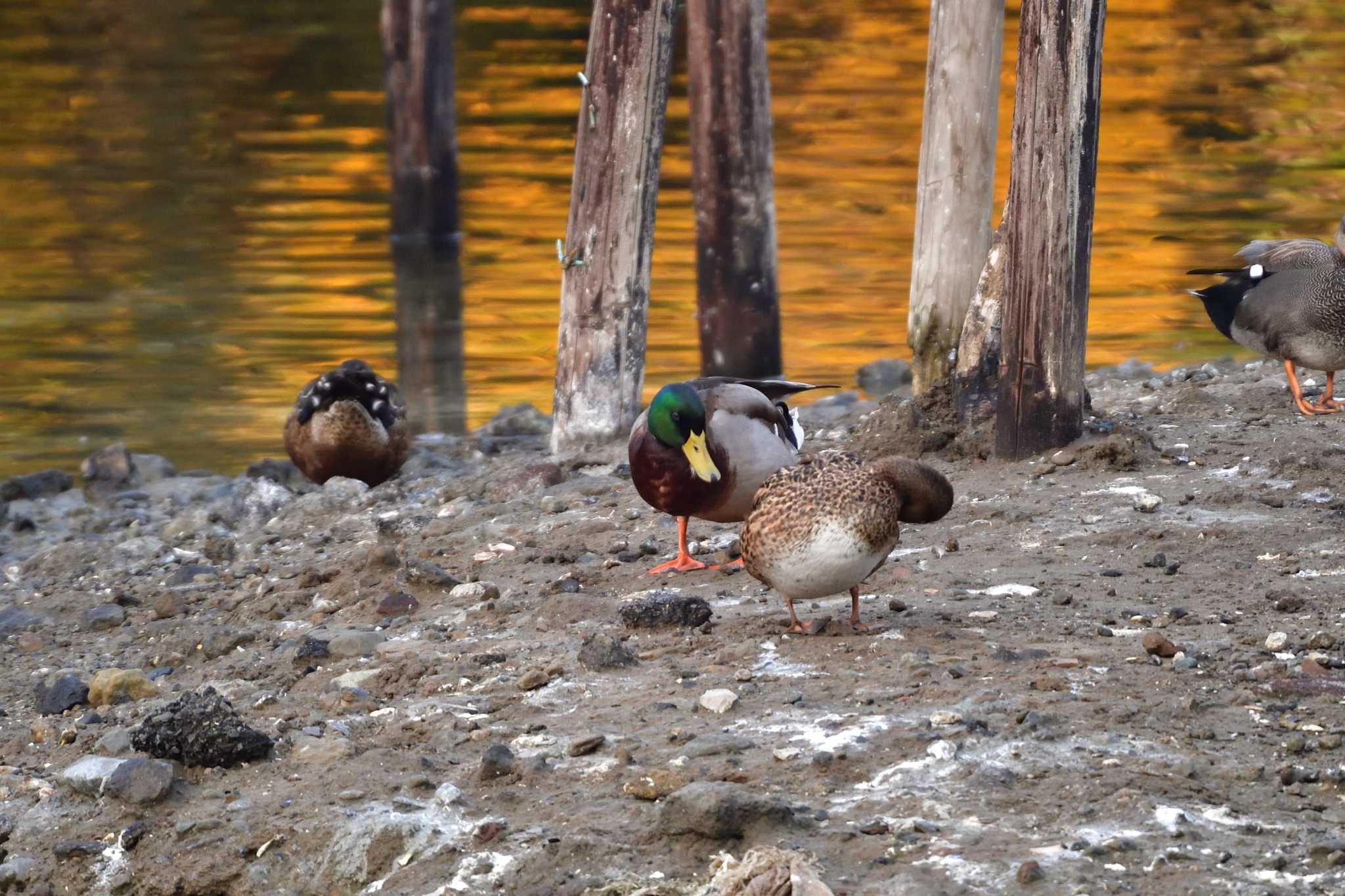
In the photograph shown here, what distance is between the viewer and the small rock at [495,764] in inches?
181

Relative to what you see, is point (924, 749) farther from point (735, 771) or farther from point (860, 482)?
point (860, 482)

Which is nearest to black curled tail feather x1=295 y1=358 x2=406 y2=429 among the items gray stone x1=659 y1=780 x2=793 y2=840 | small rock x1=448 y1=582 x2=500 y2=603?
small rock x1=448 y1=582 x2=500 y2=603

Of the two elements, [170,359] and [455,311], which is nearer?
[170,359]

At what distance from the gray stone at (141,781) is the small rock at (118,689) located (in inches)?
38.3

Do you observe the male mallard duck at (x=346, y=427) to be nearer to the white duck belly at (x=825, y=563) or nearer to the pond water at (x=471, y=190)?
the pond water at (x=471, y=190)

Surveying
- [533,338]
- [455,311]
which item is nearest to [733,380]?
[533,338]

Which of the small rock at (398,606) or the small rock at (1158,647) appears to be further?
the small rock at (398,606)

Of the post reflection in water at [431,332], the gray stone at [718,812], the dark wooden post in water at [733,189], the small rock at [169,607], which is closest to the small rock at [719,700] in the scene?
the gray stone at [718,812]

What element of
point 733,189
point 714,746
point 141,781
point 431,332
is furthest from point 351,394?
point 714,746

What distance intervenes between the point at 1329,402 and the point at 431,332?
7.18 m

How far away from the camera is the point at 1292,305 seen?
760 centimetres

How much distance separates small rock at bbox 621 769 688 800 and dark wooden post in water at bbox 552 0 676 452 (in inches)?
166

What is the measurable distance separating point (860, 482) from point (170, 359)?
27.9 ft

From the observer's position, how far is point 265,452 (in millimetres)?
10703
